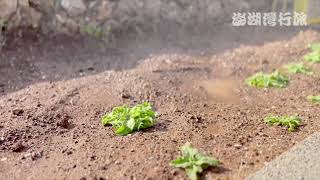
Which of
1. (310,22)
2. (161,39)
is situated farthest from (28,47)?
(310,22)

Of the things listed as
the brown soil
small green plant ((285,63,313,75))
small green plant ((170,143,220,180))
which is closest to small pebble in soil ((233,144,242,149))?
the brown soil

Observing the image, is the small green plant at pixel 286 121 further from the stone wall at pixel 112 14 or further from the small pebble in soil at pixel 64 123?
the stone wall at pixel 112 14

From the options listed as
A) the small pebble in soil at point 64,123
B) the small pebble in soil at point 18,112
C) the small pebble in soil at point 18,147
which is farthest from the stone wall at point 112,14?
the small pebble in soil at point 18,147

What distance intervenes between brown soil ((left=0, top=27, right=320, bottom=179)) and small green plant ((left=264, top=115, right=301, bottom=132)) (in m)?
0.06

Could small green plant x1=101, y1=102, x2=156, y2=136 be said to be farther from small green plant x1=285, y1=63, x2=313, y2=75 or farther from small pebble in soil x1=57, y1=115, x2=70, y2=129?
small green plant x1=285, y1=63, x2=313, y2=75

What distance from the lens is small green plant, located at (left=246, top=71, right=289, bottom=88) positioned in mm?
5633

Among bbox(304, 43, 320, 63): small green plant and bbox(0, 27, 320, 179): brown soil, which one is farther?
bbox(304, 43, 320, 63): small green plant

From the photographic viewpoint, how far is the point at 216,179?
352cm

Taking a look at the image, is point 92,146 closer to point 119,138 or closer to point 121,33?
point 119,138

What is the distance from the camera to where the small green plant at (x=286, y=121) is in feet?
14.3

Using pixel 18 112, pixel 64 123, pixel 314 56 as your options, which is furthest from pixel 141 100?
pixel 314 56

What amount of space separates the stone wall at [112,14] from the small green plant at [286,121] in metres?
3.20

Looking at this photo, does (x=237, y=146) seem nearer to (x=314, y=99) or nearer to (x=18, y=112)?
(x=314, y=99)

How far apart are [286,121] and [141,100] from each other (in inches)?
57.8
